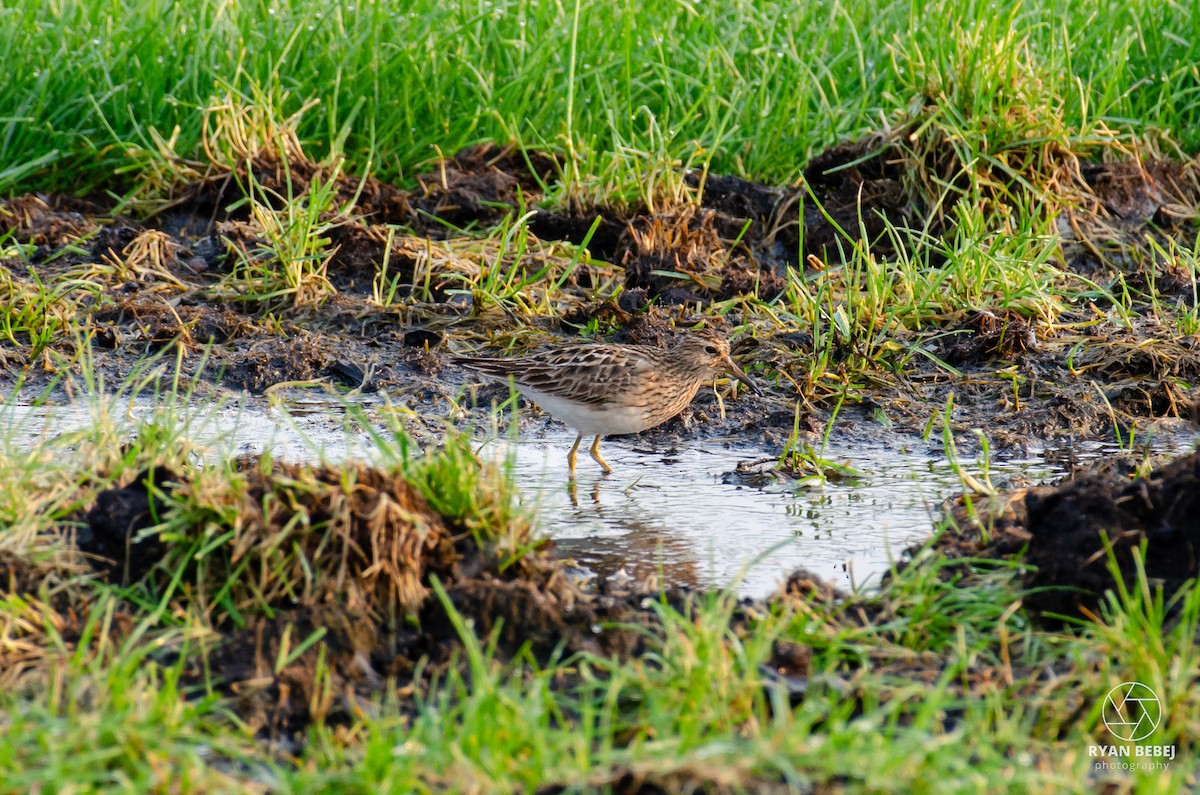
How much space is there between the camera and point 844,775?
347 centimetres

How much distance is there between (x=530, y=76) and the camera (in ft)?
32.6

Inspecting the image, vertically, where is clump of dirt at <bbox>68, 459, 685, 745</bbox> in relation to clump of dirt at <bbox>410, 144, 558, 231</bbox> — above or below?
below

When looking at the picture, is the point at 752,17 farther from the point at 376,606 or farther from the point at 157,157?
the point at 376,606

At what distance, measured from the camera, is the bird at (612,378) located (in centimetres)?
705

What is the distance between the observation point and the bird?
7051mm

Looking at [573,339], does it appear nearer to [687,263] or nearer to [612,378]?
[687,263]

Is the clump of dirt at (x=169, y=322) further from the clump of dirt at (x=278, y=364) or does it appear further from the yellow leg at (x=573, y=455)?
the yellow leg at (x=573, y=455)

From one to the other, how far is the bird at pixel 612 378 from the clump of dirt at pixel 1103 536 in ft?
7.82

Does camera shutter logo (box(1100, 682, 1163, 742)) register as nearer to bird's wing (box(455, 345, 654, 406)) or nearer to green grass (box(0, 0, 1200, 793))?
green grass (box(0, 0, 1200, 793))

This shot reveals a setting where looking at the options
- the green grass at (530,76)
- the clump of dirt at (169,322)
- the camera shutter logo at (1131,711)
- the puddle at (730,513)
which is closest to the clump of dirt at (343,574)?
the puddle at (730,513)

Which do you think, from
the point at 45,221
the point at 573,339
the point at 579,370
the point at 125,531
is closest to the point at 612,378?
the point at 579,370

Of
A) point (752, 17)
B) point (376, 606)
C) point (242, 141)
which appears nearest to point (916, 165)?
point (752, 17)

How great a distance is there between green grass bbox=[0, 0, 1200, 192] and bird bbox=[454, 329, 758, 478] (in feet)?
6.60

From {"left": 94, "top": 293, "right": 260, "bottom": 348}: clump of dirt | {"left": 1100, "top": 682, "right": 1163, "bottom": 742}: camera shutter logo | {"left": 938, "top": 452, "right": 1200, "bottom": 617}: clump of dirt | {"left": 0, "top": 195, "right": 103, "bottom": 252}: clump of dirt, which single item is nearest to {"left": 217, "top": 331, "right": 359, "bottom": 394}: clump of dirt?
{"left": 94, "top": 293, "right": 260, "bottom": 348}: clump of dirt
